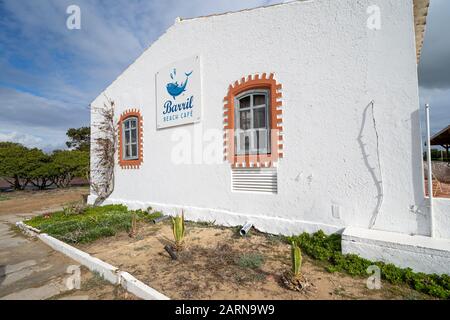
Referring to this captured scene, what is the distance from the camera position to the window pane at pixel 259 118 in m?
5.47

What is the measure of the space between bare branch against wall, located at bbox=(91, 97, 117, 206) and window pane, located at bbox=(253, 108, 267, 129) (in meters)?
5.96

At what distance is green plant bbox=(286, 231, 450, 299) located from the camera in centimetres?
311

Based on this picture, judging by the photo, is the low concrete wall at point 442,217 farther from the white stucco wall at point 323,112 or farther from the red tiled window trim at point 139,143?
the red tiled window trim at point 139,143

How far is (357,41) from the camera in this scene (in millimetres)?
4293

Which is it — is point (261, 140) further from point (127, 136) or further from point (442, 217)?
point (127, 136)

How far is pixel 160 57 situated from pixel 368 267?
7398mm

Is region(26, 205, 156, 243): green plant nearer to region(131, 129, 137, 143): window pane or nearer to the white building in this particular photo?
the white building

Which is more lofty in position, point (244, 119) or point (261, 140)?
point (244, 119)

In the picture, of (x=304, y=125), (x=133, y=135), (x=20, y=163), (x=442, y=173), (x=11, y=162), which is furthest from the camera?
(x=20, y=163)

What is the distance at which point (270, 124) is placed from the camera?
5301 mm

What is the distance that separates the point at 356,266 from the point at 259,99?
3.72 meters

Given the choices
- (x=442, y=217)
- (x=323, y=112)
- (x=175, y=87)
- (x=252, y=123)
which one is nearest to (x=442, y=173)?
(x=442, y=217)

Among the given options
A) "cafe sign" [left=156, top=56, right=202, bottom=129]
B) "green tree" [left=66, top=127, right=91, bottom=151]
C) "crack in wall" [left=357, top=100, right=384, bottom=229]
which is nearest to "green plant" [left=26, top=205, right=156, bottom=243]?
"cafe sign" [left=156, top=56, right=202, bottom=129]
